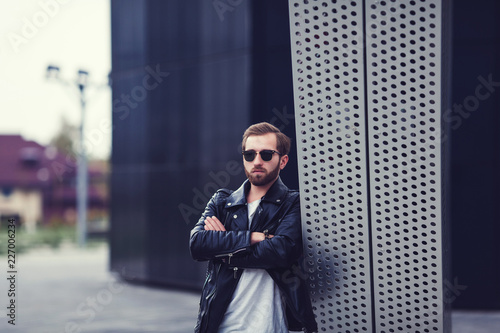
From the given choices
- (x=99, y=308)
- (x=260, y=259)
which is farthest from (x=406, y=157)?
(x=99, y=308)

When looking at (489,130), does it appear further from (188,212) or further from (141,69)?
(141,69)

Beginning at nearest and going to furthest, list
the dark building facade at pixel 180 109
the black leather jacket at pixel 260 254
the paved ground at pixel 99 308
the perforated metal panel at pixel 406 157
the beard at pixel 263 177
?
the perforated metal panel at pixel 406 157, the black leather jacket at pixel 260 254, the beard at pixel 263 177, the paved ground at pixel 99 308, the dark building facade at pixel 180 109

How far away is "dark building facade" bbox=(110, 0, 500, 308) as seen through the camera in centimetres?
995

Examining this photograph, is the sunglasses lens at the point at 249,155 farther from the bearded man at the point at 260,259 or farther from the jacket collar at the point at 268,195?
the jacket collar at the point at 268,195

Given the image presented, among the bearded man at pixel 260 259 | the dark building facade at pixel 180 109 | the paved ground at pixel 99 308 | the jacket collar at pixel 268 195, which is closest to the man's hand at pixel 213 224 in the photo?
the bearded man at pixel 260 259

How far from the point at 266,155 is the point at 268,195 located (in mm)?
230

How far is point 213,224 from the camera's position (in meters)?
3.39

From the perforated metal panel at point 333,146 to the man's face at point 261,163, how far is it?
137 mm

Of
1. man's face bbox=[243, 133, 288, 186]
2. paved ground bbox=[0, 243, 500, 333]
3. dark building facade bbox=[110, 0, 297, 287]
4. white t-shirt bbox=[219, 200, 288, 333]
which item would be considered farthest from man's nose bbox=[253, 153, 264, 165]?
dark building facade bbox=[110, 0, 297, 287]

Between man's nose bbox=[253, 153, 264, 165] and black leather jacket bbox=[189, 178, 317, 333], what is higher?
man's nose bbox=[253, 153, 264, 165]

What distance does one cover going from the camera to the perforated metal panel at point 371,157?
3.10 metres

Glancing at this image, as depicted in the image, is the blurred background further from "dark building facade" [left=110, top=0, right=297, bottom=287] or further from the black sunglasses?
the black sunglasses

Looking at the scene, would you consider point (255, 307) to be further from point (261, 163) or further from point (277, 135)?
point (277, 135)

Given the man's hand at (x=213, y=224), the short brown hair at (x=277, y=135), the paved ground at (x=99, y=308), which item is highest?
the short brown hair at (x=277, y=135)
